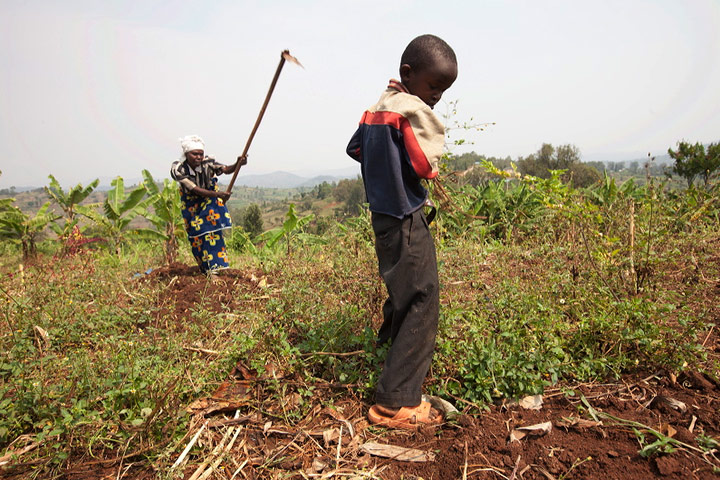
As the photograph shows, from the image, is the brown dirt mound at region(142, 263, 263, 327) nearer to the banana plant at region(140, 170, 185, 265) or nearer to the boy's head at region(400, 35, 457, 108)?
the banana plant at region(140, 170, 185, 265)

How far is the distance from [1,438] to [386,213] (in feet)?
7.51

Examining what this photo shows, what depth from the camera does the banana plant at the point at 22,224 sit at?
26.1 feet

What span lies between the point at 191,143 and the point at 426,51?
367 centimetres

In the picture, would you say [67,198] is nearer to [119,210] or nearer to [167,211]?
[119,210]

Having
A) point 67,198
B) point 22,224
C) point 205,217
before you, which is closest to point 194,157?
point 205,217

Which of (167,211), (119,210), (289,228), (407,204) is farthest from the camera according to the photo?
(119,210)

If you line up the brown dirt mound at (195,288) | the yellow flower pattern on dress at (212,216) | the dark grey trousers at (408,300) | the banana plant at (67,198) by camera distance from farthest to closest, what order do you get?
the banana plant at (67,198)
the yellow flower pattern on dress at (212,216)
the brown dirt mound at (195,288)
the dark grey trousers at (408,300)

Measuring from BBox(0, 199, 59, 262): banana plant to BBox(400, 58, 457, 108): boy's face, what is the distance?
8.31 meters

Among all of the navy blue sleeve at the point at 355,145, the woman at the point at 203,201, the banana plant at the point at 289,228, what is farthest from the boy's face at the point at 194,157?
the navy blue sleeve at the point at 355,145

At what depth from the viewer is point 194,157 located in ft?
16.4

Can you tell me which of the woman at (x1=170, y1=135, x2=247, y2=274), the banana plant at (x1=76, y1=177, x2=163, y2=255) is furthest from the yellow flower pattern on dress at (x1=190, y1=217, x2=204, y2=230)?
the banana plant at (x1=76, y1=177, x2=163, y2=255)

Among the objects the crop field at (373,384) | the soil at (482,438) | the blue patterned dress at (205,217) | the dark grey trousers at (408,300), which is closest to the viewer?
the soil at (482,438)

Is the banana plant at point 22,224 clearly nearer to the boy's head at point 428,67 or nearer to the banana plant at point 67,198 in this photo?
the banana plant at point 67,198

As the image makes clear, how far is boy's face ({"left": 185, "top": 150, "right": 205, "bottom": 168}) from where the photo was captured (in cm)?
498
